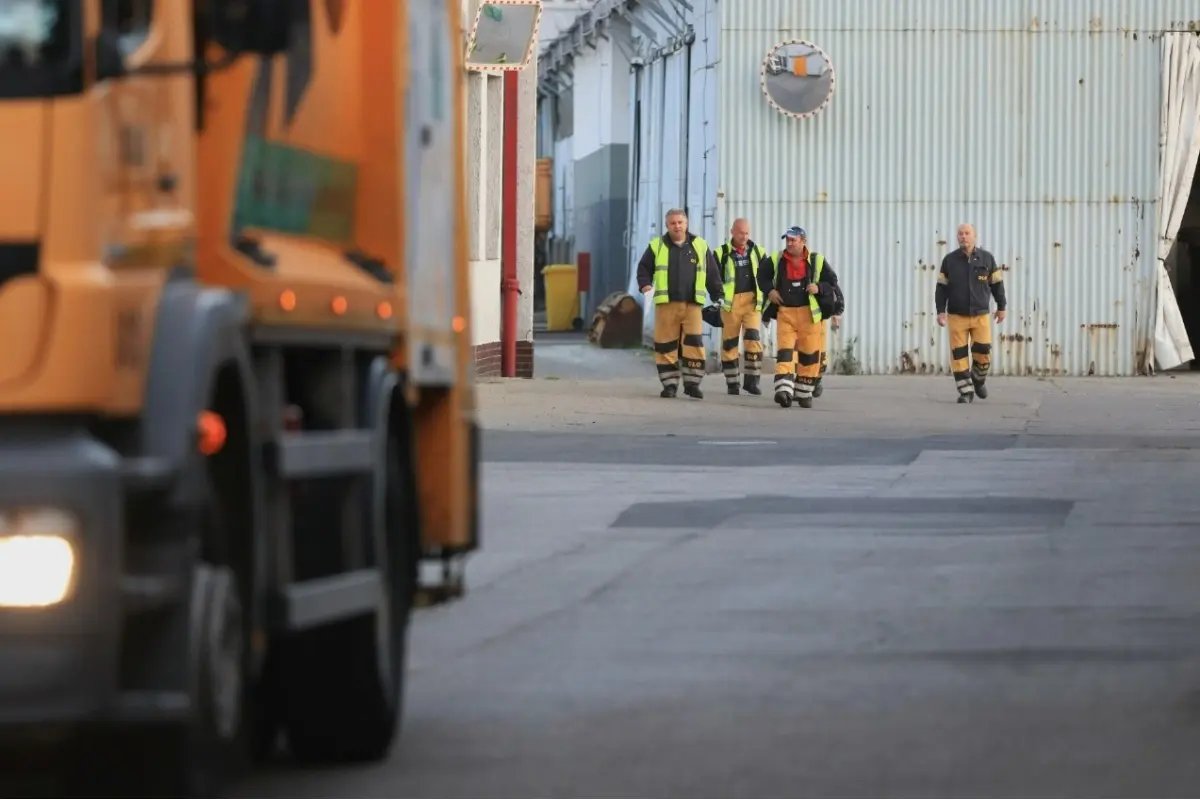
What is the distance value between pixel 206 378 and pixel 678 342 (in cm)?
2167

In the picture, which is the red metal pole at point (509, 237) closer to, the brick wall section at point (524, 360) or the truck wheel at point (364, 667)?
the brick wall section at point (524, 360)

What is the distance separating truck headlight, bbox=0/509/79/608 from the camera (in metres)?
5.23

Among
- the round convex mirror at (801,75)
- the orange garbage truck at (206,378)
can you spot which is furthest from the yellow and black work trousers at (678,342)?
the orange garbage truck at (206,378)

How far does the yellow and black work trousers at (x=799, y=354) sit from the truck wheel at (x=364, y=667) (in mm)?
18535

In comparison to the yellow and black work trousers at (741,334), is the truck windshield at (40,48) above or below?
above

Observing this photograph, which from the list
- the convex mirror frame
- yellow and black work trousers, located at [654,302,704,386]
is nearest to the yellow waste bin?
the convex mirror frame

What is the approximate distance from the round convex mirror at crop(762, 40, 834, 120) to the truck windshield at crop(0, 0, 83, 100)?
27.9 metres

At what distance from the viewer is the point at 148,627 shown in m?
5.51

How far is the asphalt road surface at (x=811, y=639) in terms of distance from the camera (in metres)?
7.54

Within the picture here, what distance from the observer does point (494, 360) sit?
30.7 m

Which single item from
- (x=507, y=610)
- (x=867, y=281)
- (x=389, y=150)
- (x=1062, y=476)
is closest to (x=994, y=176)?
(x=867, y=281)

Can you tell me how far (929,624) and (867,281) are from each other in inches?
877

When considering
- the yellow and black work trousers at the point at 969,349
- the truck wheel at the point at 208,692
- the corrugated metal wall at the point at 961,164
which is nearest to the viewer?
the truck wheel at the point at 208,692

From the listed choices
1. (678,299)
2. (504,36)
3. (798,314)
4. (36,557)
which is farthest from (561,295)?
(36,557)
